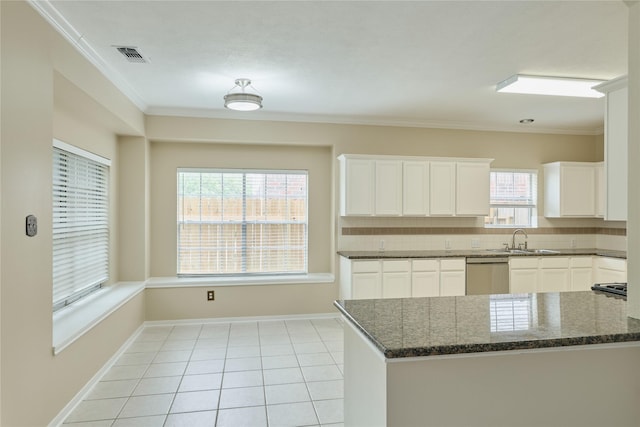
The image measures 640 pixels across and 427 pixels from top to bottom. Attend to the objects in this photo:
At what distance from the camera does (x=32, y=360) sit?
225 centimetres

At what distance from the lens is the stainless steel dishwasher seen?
495 cm

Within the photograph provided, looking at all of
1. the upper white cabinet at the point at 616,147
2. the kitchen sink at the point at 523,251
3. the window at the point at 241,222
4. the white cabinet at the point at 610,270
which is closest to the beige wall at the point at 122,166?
the window at the point at 241,222

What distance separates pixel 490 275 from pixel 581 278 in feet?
4.40

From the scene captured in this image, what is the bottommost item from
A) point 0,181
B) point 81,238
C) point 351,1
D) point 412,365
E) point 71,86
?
point 412,365

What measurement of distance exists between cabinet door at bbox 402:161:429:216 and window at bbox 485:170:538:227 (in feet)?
4.08

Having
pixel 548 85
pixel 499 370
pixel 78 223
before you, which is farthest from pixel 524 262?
pixel 78 223

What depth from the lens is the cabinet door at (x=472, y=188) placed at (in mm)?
5211

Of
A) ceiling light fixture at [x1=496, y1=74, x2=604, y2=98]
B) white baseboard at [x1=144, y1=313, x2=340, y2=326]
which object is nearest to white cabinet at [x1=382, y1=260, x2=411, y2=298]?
white baseboard at [x1=144, y1=313, x2=340, y2=326]

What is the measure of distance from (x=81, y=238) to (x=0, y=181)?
77.6 inches

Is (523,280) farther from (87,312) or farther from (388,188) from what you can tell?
(87,312)

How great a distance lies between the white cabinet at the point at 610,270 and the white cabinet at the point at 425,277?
2.24m

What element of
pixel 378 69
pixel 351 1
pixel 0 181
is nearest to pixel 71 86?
pixel 0 181

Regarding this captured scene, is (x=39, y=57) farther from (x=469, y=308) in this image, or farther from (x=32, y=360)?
(x=469, y=308)

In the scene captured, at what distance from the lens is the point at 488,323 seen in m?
1.79
